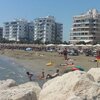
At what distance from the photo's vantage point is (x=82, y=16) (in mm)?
122688

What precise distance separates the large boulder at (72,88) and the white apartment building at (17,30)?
15614 centimetres

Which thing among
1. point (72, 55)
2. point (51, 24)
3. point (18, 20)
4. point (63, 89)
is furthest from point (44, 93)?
point (18, 20)

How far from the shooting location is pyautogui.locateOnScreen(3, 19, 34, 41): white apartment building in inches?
6516

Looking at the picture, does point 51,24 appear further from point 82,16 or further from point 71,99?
point 71,99

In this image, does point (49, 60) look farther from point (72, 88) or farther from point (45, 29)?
point (45, 29)

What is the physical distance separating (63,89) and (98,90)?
826 millimetres

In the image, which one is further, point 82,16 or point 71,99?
point 82,16

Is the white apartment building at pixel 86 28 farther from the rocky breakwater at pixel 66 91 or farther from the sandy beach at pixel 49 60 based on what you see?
the rocky breakwater at pixel 66 91

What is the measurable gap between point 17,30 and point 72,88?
534ft

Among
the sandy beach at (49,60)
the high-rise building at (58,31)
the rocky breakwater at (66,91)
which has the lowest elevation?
the sandy beach at (49,60)

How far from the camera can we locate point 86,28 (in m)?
119

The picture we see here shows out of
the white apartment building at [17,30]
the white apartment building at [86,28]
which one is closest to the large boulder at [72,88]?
the white apartment building at [86,28]

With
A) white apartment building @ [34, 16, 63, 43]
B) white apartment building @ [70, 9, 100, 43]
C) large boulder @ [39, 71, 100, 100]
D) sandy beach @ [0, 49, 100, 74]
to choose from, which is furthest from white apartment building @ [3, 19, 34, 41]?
large boulder @ [39, 71, 100, 100]

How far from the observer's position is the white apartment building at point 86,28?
117 meters
